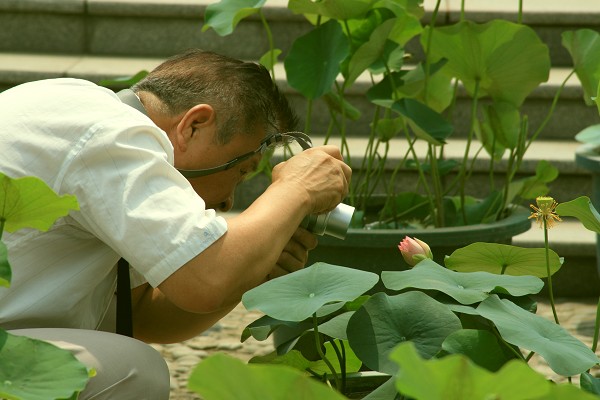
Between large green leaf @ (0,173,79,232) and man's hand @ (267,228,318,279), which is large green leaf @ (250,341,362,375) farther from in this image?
large green leaf @ (0,173,79,232)

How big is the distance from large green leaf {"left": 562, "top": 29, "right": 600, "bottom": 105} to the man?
93cm

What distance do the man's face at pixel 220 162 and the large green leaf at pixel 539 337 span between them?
602mm

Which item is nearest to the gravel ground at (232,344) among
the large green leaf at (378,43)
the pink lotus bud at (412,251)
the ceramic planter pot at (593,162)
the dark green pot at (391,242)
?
the ceramic planter pot at (593,162)

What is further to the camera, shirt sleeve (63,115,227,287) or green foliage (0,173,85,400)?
shirt sleeve (63,115,227,287)

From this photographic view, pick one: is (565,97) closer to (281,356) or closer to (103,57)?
(103,57)

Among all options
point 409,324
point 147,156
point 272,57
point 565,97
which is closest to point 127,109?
point 147,156

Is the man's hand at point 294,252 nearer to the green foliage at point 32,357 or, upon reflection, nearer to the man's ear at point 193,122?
the man's ear at point 193,122

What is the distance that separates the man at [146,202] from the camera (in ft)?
4.43

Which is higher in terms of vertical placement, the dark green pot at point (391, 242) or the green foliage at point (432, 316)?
the green foliage at point (432, 316)

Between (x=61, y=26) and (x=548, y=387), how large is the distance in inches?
133

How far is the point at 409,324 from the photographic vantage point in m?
1.19

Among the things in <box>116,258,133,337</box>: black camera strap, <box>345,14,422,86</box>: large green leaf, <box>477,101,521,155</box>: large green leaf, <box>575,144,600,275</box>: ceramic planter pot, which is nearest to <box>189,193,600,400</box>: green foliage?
<box>116,258,133,337</box>: black camera strap

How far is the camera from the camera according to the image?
1586 millimetres

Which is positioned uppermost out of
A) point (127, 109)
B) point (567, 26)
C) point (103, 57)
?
point (127, 109)
